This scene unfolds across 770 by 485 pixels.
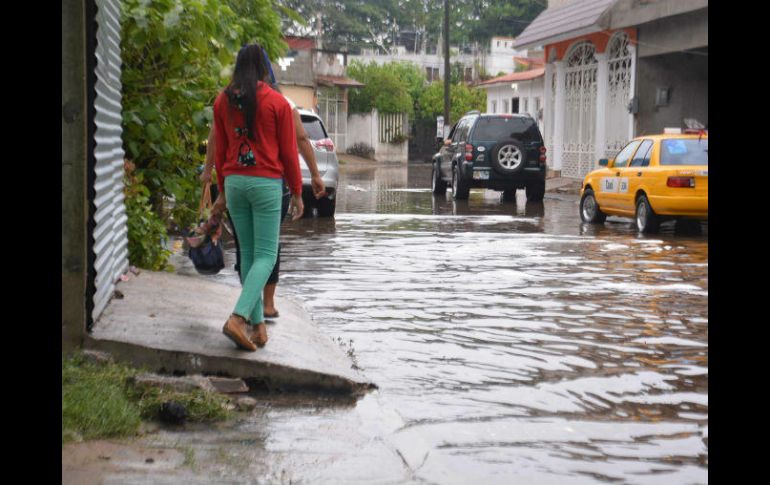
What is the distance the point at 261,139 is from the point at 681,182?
10.7 metres

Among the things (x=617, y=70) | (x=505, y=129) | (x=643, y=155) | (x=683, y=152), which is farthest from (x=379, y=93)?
(x=683, y=152)

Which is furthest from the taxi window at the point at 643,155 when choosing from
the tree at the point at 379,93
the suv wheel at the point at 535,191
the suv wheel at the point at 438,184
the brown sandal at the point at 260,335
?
the tree at the point at 379,93

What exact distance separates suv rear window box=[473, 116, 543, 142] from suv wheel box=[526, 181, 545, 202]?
3.45ft

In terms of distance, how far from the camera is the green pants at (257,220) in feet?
22.0

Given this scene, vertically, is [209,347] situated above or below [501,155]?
below

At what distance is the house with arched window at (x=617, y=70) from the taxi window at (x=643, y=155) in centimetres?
754

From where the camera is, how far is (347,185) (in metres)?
33.9

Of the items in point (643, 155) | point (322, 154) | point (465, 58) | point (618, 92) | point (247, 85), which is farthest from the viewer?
point (465, 58)

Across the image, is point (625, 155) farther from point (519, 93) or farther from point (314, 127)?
point (519, 93)

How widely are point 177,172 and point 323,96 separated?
4962 cm

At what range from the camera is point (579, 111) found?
32.8 meters
